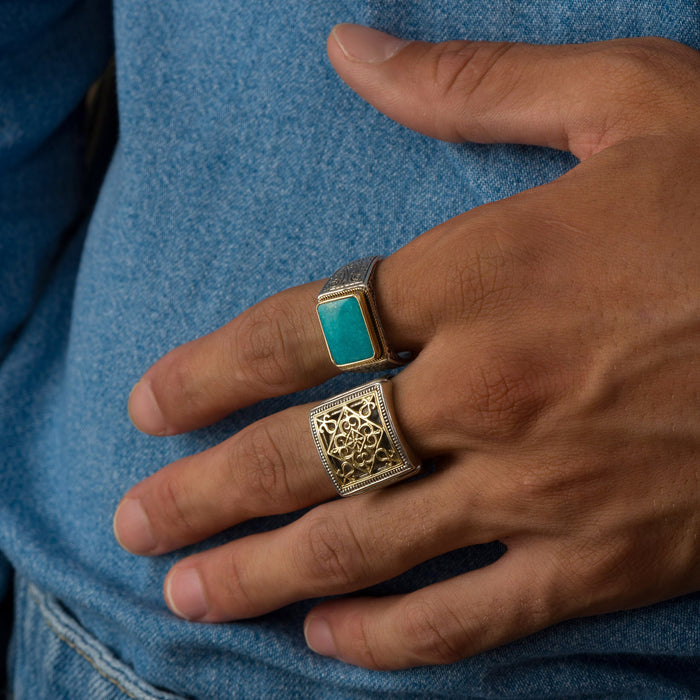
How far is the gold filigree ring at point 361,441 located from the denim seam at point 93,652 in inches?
16.9

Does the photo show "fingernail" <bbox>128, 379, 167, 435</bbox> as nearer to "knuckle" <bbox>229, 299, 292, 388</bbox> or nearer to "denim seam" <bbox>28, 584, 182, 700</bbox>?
"knuckle" <bbox>229, 299, 292, 388</bbox>

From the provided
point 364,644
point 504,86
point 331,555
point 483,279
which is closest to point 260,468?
point 331,555

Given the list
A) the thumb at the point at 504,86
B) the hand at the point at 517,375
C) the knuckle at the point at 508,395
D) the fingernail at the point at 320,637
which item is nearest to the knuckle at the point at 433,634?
the hand at the point at 517,375

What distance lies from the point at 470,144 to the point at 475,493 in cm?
42

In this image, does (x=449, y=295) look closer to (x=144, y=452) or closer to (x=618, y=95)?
(x=618, y=95)

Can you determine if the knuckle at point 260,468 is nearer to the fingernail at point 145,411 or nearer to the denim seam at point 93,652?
the fingernail at point 145,411

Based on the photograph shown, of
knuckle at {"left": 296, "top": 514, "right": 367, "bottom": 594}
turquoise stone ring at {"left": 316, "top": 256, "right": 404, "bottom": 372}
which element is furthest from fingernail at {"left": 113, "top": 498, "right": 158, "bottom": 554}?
turquoise stone ring at {"left": 316, "top": 256, "right": 404, "bottom": 372}

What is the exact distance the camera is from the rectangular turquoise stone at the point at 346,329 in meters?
0.77

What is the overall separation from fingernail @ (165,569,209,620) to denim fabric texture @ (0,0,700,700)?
0.07 feet

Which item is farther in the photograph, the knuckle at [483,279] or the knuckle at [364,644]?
the knuckle at [364,644]

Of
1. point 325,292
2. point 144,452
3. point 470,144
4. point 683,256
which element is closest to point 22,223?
point 144,452

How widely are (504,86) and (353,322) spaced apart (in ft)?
1.04

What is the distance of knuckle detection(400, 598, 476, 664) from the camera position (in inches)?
30.8

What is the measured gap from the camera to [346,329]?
78cm
